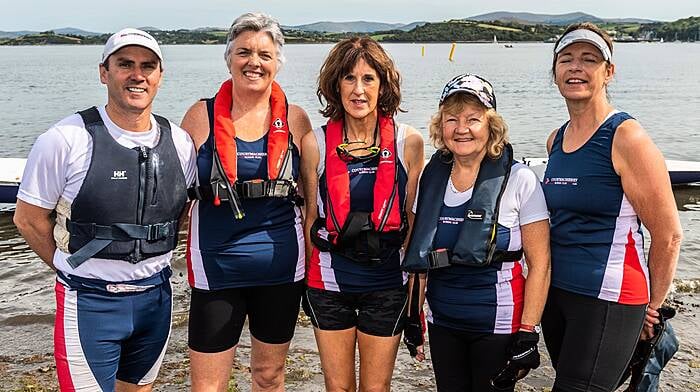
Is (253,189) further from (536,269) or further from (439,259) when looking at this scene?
(536,269)

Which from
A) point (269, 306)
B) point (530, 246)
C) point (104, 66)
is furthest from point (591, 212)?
point (104, 66)

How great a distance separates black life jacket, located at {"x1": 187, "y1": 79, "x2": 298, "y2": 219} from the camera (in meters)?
3.42

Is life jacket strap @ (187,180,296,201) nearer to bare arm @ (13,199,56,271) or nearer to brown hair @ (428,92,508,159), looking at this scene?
bare arm @ (13,199,56,271)

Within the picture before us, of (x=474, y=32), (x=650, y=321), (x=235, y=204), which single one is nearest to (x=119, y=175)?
(x=235, y=204)

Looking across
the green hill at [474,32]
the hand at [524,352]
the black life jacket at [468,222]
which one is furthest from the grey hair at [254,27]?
the green hill at [474,32]

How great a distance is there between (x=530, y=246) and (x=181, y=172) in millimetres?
1837

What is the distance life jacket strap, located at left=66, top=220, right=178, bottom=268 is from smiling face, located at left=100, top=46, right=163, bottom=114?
579 millimetres

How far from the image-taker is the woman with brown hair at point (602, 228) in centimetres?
296

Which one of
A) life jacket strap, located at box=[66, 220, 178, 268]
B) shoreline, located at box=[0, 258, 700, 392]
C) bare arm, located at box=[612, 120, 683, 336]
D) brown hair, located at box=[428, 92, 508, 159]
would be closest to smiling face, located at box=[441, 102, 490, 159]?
brown hair, located at box=[428, 92, 508, 159]

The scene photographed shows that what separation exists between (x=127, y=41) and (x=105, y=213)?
85 centimetres

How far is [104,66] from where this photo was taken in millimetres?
3178

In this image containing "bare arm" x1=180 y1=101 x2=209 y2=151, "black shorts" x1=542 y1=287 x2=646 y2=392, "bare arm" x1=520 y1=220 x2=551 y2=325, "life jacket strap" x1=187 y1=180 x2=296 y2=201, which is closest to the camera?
"black shorts" x1=542 y1=287 x2=646 y2=392

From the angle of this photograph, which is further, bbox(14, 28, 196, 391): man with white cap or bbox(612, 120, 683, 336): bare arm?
bbox(14, 28, 196, 391): man with white cap

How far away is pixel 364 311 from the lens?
352 centimetres
